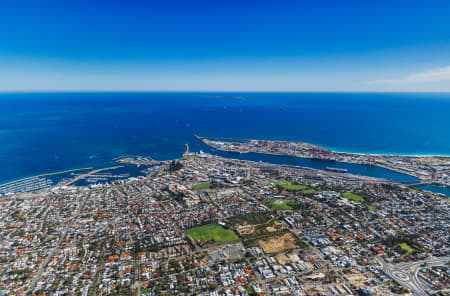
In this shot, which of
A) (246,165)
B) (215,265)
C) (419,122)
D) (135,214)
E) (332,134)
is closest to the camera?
(215,265)

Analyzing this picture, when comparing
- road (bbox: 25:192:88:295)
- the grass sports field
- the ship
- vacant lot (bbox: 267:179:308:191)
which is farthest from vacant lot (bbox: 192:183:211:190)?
the ship

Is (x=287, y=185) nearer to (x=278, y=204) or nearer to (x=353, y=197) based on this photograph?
(x=278, y=204)

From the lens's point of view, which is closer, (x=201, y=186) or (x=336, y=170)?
(x=201, y=186)

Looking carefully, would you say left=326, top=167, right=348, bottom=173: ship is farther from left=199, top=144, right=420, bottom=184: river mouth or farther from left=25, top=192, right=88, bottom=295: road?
left=25, top=192, right=88, bottom=295: road

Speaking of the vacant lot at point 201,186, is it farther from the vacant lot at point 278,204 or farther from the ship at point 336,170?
the ship at point 336,170

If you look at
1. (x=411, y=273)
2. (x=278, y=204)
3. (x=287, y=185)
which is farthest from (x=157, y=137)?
(x=411, y=273)

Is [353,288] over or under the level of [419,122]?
under

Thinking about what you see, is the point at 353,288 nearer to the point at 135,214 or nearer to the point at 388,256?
the point at 388,256

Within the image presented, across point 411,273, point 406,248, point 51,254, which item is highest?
point 406,248

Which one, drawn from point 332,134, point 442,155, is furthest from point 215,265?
point 332,134
